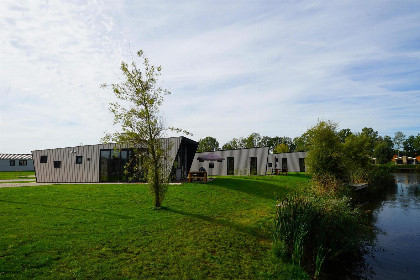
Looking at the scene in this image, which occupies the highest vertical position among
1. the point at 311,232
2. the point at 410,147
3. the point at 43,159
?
the point at 410,147

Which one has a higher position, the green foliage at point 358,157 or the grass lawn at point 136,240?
the green foliage at point 358,157

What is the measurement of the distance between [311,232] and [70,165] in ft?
65.8

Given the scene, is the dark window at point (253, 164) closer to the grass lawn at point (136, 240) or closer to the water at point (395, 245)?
the water at point (395, 245)

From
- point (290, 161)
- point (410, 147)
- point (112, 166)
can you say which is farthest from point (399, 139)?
point (112, 166)

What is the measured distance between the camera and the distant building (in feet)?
145

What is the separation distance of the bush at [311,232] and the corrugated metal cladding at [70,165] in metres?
16.2

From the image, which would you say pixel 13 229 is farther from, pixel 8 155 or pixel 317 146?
pixel 8 155

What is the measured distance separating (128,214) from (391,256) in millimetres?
8110

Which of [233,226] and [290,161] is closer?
[233,226]

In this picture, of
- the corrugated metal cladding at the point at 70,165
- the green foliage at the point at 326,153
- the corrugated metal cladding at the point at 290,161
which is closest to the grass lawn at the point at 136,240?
the green foliage at the point at 326,153

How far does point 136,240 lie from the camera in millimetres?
6406

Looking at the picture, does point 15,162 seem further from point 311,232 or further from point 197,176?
point 311,232

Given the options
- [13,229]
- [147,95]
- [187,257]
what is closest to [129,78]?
[147,95]

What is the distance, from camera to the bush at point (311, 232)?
6.21 metres
